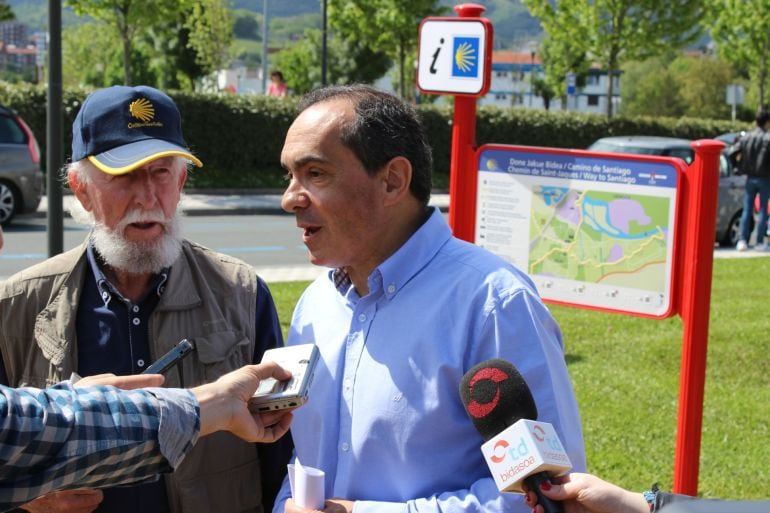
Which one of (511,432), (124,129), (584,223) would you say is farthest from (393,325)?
(584,223)

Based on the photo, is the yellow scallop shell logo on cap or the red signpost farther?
the red signpost

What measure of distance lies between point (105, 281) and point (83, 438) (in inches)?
43.3

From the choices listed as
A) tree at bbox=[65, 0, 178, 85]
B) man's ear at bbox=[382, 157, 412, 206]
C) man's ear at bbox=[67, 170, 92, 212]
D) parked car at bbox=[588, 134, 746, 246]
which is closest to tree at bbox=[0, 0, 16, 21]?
tree at bbox=[65, 0, 178, 85]

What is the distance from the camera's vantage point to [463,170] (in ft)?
20.0

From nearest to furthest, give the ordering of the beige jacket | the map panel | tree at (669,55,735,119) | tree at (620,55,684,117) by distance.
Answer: the beige jacket → the map panel → tree at (669,55,735,119) → tree at (620,55,684,117)

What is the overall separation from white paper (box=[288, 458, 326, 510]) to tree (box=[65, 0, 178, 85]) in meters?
19.8

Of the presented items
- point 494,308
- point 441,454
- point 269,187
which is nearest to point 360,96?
point 494,308

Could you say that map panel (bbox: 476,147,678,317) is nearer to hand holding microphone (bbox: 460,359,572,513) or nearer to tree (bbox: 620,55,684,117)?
hand holding microphone (bbox: 460,359,572,513)

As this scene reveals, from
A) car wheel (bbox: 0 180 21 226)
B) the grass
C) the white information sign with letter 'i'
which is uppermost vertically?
Result: the white information sign with letter 'i'

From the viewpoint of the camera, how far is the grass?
19.0 ft

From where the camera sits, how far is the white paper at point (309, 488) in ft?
7.73

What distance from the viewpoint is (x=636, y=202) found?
5.19 meters

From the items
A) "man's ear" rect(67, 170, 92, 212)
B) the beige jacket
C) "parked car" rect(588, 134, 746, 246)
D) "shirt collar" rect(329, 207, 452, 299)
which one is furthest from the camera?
"parked car" rect(588, 134, 746, 246)

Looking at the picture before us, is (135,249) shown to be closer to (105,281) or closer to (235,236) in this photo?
(105,281)
